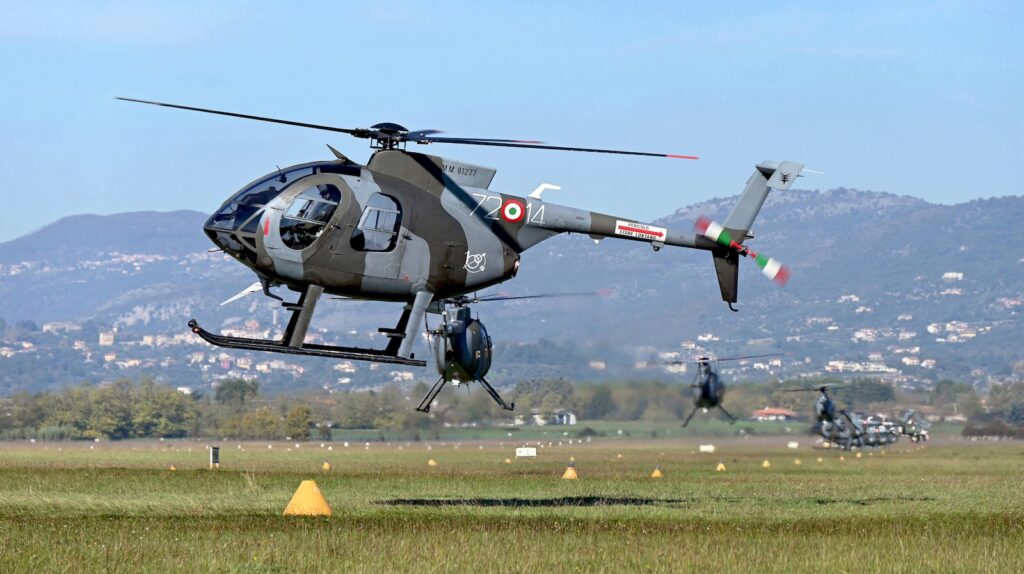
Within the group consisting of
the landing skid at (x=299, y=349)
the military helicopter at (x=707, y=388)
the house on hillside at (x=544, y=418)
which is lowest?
the house on hillside at (x=544, y=418)

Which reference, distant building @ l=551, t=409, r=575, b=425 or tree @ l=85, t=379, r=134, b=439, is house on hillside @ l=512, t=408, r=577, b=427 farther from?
tree @ l=85, t=379, r=134, b=439

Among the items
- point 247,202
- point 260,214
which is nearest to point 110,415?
point 247,202

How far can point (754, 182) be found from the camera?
37750 mm

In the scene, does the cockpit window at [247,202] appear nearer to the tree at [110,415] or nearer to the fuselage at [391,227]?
the fuselage at [391,227]

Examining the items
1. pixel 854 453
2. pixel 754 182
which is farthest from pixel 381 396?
pixel 754 182

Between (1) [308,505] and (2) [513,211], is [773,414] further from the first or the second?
(1) [308,505]

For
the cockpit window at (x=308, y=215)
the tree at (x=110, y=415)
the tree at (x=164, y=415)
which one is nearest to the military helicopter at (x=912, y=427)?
the tree at (x=164, y=415)

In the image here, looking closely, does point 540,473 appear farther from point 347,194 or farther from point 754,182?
point 347,194

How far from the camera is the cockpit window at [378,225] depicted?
31.0 m

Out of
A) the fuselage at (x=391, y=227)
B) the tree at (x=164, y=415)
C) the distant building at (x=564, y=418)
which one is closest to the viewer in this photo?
the fuselage at (x=391, y=227)

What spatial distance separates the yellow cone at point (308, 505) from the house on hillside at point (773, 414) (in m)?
77.2

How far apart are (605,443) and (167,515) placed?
7766cm

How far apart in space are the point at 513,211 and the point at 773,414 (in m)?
76.4

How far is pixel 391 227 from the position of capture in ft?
103
